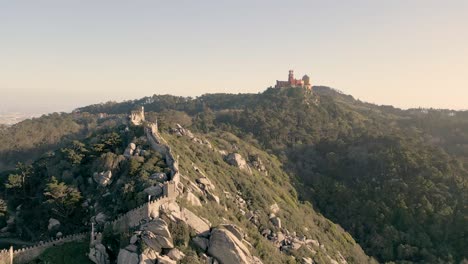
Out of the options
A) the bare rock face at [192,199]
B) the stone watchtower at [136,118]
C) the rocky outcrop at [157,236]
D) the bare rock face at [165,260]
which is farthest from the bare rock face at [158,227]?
the stone watchtower at [136,118]

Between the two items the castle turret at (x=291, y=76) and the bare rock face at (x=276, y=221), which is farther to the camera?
the castle turret at (x=291, y=76)

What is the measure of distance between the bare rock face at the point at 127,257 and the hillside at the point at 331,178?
7.80m

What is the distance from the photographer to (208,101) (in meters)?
198

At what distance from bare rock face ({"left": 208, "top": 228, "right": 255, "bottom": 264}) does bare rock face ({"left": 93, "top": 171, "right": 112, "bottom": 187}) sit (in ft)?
58.2

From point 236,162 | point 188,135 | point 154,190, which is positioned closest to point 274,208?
point 236,162

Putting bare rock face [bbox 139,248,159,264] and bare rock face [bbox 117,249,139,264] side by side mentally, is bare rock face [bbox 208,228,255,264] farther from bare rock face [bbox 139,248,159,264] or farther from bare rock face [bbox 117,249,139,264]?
bare rock face [bbox 117,249,139,264]

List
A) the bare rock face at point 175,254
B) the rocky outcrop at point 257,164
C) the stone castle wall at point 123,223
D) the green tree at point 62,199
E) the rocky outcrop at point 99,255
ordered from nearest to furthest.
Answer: the bare rock face at point 175,254 → the rocky outcrop at point 99,255 → the stone castle wall at point 123,223 → the green tree at point 62,199 → the rocky outcrop at point 257,164

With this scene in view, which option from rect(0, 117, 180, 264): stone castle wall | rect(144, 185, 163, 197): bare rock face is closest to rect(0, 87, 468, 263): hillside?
rect(144, 185, 163, 197): bare rock face

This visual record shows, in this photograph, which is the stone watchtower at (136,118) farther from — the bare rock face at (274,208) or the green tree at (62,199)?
the bare rock face at (274,208)

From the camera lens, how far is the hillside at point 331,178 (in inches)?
2309

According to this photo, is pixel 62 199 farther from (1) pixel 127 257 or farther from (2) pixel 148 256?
(2) pixel 148 256

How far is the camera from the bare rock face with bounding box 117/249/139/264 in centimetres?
3071

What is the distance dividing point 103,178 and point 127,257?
707 inches

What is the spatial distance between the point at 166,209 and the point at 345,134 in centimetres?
9873
